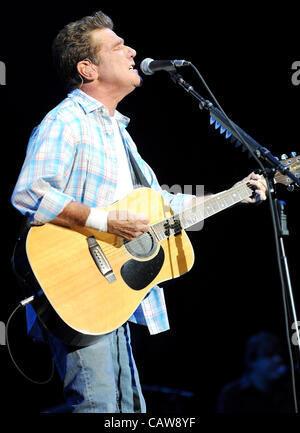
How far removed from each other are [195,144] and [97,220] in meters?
2.56

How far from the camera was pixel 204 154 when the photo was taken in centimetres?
478

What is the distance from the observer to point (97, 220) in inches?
95.3

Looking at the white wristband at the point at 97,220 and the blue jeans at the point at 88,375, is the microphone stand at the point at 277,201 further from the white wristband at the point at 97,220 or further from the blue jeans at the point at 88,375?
the blue jeans at the point at 88,375

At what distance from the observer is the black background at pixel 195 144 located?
149 inches

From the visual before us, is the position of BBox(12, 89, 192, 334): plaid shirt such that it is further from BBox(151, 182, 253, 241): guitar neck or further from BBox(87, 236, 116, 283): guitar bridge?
BBox(151, 182, 253, 241): guitar neck

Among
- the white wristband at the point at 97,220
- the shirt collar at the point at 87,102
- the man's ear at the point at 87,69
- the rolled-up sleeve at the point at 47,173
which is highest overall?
the man's ear at the point at 87,69

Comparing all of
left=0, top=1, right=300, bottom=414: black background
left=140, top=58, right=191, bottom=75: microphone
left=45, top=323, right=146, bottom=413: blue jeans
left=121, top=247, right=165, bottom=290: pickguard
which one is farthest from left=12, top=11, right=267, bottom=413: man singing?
left=0, top=1, right=300, bottom=414: black background

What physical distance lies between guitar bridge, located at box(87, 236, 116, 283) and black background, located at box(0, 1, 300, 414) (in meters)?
1.58

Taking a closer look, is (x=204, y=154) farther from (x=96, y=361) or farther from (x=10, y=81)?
(x=96, y=361)

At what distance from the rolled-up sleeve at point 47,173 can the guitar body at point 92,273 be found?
0.11m

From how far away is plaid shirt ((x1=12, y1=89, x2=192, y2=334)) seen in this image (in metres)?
2.37

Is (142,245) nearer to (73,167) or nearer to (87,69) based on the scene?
(73,167)

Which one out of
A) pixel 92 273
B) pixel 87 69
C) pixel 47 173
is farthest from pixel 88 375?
pixel 87 69

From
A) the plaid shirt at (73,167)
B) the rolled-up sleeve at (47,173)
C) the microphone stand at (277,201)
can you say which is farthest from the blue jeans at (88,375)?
the microphone stand at (277,201)
